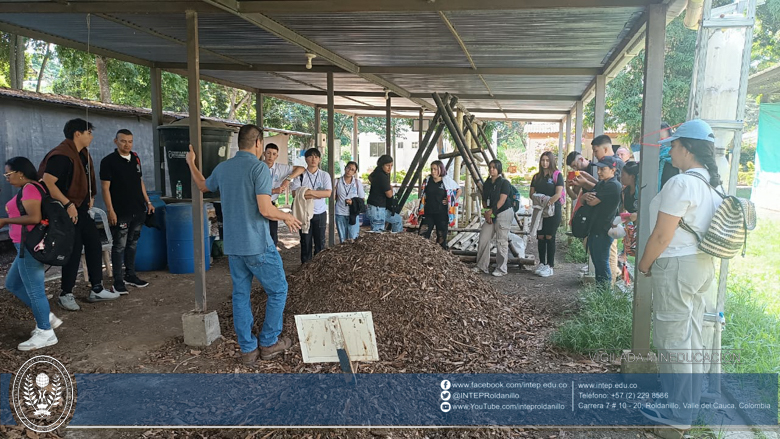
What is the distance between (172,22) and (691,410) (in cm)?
599

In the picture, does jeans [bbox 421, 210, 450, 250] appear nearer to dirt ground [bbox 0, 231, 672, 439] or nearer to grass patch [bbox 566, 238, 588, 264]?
dirt ground [bbox 0, 231, 672, 439]

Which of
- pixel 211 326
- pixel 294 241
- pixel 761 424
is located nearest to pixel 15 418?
pixel 211 326

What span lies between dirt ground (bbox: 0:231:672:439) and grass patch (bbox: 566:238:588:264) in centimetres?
243

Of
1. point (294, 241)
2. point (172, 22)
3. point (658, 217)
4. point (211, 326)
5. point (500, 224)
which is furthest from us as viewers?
point (294, 241)

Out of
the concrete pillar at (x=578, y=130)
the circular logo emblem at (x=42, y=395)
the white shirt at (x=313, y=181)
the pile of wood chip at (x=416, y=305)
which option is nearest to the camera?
the circular logo emblem at (x=42, y=395)

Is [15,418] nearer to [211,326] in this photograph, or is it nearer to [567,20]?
[211,326]

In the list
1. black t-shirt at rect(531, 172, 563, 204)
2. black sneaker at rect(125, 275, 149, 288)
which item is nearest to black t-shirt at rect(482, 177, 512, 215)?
black t-shirt at rect(531, 172, 563, 204)

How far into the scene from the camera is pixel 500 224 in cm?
775

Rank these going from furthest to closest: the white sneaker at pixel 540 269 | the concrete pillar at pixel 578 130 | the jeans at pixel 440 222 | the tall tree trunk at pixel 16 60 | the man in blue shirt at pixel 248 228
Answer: the tall tree trunk at pixel 16 60
the concrete pillar at pixel 578 130
the jeans at pixel 440 222
the white sneaker at pixel 540 269
the man in blue shirt at pixel 248 228

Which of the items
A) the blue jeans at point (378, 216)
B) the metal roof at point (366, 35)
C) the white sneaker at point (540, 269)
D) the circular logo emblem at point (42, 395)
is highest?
the metal roof at point (366, 35)

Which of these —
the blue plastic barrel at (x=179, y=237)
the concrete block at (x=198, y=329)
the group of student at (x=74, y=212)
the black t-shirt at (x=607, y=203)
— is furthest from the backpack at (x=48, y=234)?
the black t-shirt at (x=607, y=203)

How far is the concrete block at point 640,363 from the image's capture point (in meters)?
3.86

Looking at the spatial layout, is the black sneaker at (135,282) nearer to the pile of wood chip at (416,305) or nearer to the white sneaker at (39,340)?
the white sneaker at (39,340)

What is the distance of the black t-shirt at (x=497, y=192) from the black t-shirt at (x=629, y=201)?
2.10 meters
